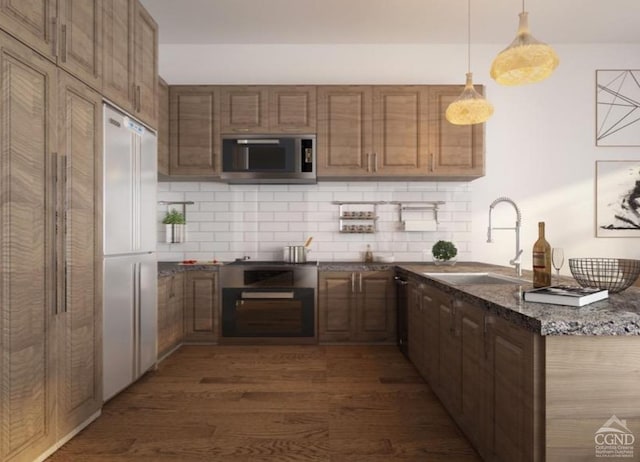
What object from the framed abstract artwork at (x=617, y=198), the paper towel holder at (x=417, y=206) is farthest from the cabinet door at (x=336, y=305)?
the framed abstract artwork at (x=617, y=198)

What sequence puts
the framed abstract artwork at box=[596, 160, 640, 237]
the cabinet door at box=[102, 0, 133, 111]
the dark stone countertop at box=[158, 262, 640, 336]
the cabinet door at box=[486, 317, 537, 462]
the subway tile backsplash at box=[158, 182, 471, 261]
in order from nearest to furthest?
the dark stone countertop at box=[158, 262, 640, 336] < the cabinet door at box=[486, 317, 537, 462] < the cabinet door at box=[102, 0, 133, 111] < the framed abstract artwork at box=[596, 160, 640, 237] < the subway tile backsplash at box=[158, 182, 471, 261]

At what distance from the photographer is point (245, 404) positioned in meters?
2.51

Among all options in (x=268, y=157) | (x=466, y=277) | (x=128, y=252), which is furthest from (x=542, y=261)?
(x=268, y=157)

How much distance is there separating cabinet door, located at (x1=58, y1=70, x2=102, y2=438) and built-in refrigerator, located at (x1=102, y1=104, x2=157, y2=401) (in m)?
0.09

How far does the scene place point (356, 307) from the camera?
3725mm

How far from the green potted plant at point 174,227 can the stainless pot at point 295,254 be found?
112cm

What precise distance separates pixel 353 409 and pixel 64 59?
2.49 metres

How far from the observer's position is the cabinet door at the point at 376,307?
12.2ft

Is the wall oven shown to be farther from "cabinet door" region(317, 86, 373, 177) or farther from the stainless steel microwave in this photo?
"cabinet door" region(317, 86, 373, 177)

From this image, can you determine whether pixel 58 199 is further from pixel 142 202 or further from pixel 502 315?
pixel 502 315

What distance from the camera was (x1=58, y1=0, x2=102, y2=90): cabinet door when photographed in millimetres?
1970

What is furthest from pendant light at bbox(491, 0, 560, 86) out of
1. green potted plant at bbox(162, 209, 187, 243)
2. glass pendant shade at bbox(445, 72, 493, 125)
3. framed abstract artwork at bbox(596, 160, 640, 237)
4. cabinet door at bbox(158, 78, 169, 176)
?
green potted plant at bbox(162, 209, 187, 243)

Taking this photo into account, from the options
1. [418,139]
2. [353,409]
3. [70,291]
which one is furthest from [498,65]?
[70,291]

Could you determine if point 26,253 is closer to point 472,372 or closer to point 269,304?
point 472,372
